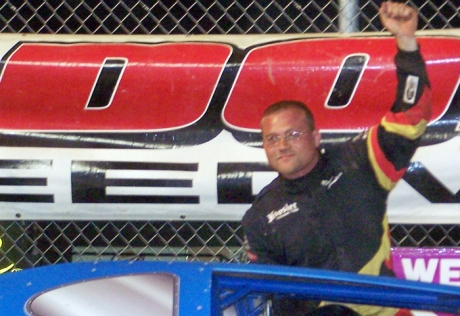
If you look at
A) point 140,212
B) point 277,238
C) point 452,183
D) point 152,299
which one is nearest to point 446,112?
point 452,183

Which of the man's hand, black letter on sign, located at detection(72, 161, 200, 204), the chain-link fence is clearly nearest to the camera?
the man's hand

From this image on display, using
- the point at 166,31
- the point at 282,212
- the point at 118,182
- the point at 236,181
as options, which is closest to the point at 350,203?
the point at 282,212

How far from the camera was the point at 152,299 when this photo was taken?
200cm

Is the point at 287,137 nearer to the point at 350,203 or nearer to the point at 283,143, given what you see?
the point at 283,143

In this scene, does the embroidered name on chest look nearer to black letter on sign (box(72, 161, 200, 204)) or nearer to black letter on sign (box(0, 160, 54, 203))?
black letter on sign (box(72, 161, 200, 204))

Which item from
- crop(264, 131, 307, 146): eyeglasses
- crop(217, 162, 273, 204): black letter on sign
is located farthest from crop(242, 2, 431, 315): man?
crop(217, 162, 273, 204): black letter on sign

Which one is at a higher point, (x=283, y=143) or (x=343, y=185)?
(x=283, y=143)

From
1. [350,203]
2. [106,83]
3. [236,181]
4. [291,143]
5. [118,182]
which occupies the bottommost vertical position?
[236,181]

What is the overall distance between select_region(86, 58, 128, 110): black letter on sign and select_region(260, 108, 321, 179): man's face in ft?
3.83

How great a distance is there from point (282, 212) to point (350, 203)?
0.91ft

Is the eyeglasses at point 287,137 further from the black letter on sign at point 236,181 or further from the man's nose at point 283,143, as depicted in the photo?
the black letter on sign at point 236,181

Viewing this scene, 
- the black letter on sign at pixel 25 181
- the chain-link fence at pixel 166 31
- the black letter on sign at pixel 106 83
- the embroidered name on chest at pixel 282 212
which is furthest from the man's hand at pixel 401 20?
the black letter on sign at pixel 25 181

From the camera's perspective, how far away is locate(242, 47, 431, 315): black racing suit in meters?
2.97

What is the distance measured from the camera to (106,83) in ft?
A: 13.4
